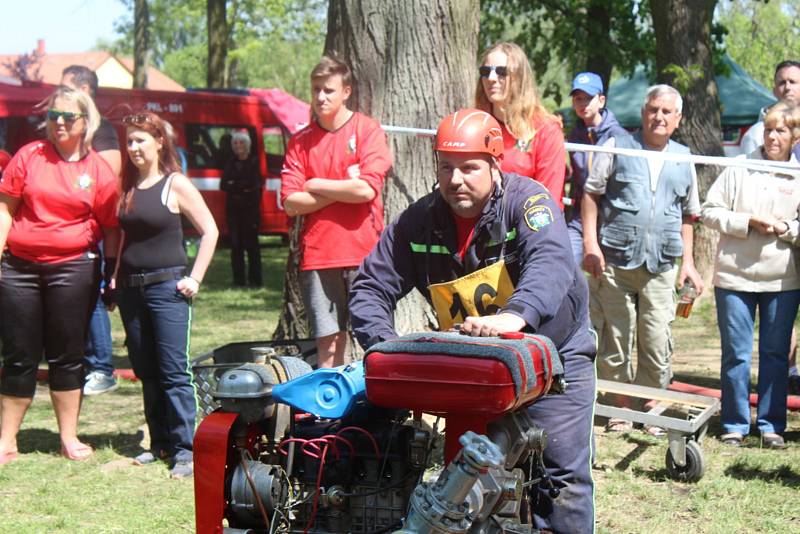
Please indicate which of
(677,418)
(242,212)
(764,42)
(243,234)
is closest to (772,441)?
(677,418)

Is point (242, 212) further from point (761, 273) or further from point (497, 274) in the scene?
point (497, 274)

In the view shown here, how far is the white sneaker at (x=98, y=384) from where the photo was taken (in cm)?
820

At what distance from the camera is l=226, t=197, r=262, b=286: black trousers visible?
15.7m

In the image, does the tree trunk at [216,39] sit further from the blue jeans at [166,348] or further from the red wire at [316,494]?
the red wire at [316,494]

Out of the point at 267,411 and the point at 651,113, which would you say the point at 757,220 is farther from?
the point at 267,411

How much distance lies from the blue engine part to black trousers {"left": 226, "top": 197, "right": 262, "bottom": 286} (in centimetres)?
1241

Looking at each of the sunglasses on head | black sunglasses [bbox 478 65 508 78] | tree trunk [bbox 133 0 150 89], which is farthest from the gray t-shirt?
tree trunk [bbox 133 0 150 89]

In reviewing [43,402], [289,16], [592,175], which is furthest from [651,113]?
[289,16]

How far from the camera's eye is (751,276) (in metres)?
6.44

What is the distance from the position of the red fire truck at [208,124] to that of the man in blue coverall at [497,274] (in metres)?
15.0

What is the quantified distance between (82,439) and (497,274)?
414 centimetres

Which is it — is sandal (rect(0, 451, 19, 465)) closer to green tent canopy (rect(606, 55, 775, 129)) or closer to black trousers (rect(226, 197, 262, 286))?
black trousers (rect(226, 197, 262, 286))

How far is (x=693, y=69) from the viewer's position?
514 inches

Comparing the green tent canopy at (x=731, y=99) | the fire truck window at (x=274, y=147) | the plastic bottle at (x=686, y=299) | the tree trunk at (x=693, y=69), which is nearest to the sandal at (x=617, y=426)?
the plastic bottle at (x=686, y=299)
